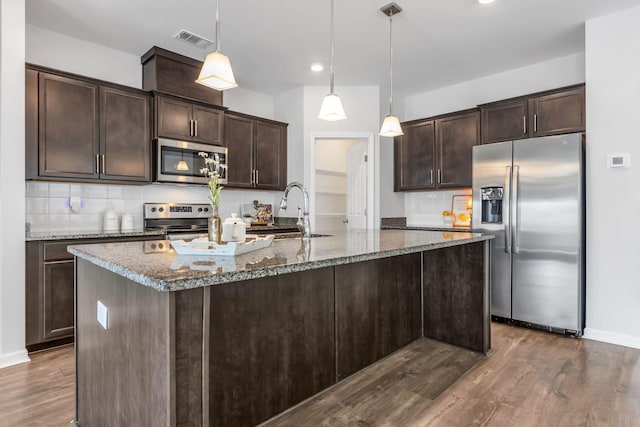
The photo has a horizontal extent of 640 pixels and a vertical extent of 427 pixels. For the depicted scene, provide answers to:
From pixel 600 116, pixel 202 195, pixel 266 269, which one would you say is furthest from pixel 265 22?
pixel 600 116

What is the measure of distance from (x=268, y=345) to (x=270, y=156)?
129 inches

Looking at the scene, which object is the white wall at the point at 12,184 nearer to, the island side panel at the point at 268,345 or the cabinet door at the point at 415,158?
the island side panel at the point at 268,345

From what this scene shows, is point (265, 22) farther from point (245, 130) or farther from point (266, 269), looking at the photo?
point (266, 269)

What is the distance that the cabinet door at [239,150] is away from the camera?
427 centimetres

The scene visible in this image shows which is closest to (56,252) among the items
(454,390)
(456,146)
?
(454,390)

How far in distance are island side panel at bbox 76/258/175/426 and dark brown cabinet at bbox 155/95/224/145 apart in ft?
7.23

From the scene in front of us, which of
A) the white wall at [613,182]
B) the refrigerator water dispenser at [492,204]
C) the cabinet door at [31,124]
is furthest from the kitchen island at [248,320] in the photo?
the cabinet door at [31,124]

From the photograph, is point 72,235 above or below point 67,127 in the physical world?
below

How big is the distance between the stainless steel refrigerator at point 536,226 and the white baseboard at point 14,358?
399 centimetres

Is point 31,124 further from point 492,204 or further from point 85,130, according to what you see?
point 492,204

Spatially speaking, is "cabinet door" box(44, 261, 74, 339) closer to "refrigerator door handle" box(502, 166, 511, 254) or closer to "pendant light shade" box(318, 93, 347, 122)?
"pendant light shade" box(318, 93, 347, 122)

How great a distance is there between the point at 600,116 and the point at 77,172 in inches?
179

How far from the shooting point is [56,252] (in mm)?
2793

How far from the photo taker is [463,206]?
4660mm
